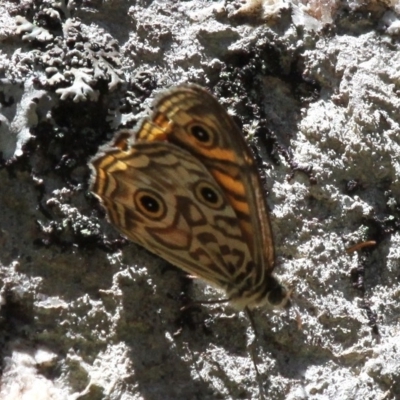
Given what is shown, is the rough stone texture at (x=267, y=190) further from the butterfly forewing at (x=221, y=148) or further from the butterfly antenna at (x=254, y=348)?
the butterfly forewing at (x=221, y=148)

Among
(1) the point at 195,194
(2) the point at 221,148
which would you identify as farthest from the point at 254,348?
(2) the point at 221,148

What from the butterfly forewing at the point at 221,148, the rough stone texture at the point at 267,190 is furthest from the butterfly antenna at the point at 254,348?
the butterfly forewing at the point at 221,148

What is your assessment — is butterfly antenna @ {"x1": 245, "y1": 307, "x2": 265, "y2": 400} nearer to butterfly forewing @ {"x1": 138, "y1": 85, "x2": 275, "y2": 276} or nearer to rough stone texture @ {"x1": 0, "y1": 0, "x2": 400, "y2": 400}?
rough stone texture @ {"x1": 0, "y1": 0, "x2": 400, "y2": 400}

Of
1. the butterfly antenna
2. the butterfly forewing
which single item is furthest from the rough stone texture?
the butterfly forewing

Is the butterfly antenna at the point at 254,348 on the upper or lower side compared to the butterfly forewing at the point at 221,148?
lower

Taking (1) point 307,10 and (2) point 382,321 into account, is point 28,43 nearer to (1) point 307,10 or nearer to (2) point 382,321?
(1) point 307,10

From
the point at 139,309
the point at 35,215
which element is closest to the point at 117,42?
the point at 35,215

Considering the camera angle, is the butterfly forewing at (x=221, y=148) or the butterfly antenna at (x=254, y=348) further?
the butterfly antenna at (x=254, y=348)
